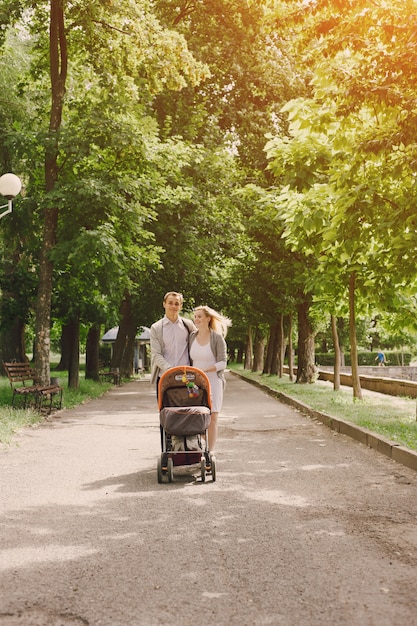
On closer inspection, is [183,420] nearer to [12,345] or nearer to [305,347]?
[305,347]

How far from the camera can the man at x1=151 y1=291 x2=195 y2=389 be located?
8312 millimetres

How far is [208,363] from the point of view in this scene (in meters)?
8.32

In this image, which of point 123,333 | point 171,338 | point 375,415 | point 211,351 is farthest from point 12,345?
point 211,351

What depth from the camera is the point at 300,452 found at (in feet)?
33.4

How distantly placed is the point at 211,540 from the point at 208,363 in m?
3.11

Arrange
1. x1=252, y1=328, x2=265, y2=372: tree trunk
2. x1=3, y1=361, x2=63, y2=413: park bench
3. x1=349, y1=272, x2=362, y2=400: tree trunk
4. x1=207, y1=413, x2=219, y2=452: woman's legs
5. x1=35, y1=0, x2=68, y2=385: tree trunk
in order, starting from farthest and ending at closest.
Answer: x1=252, y1=328, x2=265, y2=372: tree trunk
x1=349, y1=272, x2=362, y2=400: tree trunk
x1=35, y1=0, x2=68, y2=385: tree trunk
x1=3, y1=361, x2=63, y2=413: park bench
x1=207, y1=413, x2=219, y2=452: woman's legs

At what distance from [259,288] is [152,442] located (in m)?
20.8

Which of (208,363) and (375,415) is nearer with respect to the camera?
(208,363)

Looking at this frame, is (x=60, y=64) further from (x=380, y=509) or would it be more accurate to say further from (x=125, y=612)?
(x=125, y=612)

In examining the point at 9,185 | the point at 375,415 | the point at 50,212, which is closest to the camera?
the point at 9,185

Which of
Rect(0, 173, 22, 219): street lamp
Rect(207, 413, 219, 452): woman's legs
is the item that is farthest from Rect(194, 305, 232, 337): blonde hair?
Rect(0, 173, 22, 219): street lamp

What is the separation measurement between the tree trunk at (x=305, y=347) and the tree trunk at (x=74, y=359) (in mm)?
8237

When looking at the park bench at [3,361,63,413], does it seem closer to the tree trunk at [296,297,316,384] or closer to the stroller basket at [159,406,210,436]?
the stroller basket at [159,406,210,436]

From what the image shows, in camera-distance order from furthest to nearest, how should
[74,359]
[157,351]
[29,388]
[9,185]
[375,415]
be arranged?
[74,359] < [29,388] < [375,415] < [9,185] < [157,351]
